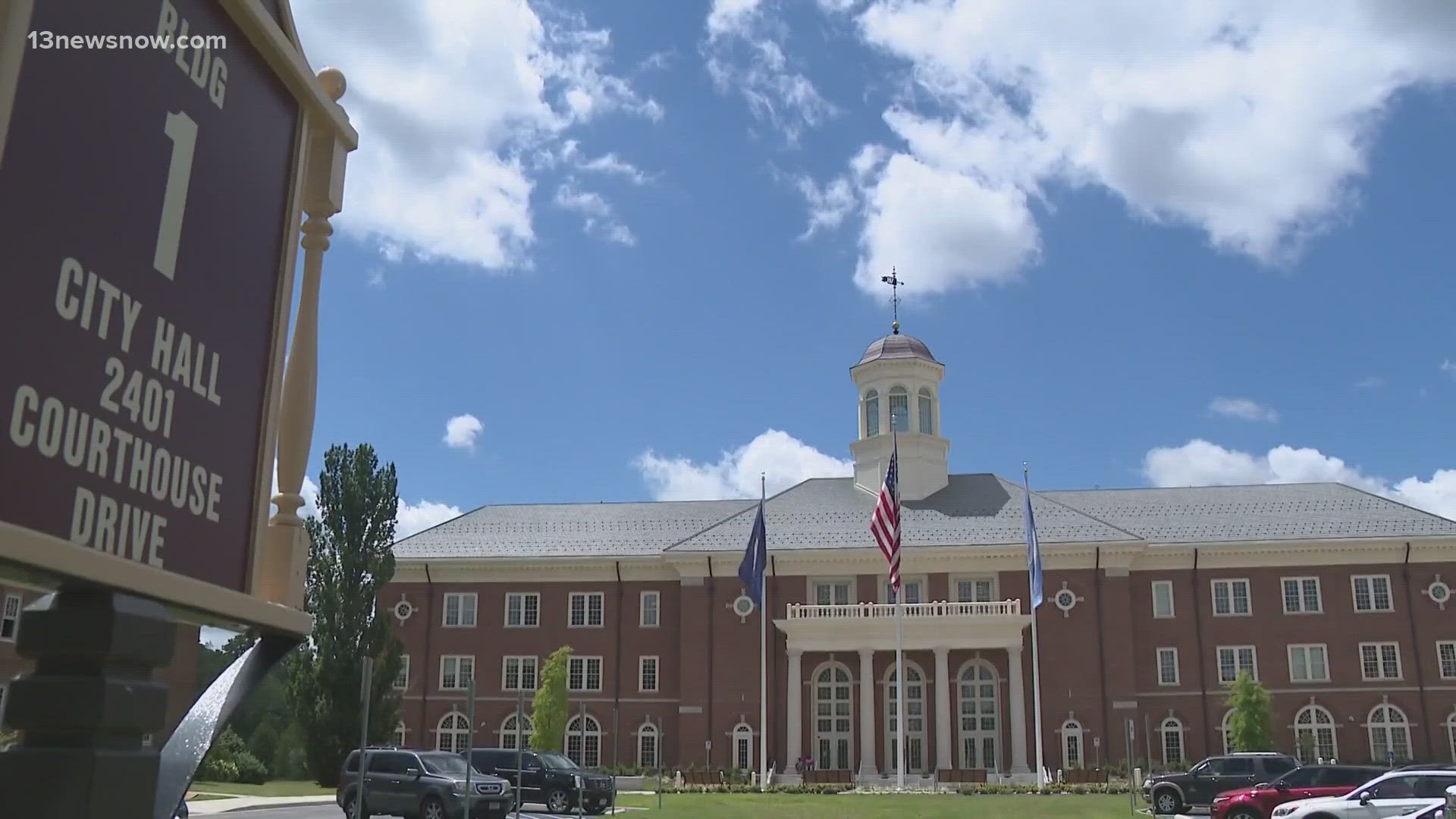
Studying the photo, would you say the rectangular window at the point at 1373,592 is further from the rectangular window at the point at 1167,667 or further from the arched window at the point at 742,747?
the arched window at the point at 742,747

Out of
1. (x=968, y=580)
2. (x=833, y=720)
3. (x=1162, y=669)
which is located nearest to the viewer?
(x=1162, y=669)

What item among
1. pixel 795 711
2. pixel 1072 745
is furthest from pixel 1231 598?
pixel 795 711

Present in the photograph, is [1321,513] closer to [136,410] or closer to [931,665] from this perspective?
[931,665]

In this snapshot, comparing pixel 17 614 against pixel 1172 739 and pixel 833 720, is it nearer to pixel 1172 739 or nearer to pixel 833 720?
pixel 833 720

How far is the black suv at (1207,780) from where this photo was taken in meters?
31.9

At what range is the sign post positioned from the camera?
3035mm

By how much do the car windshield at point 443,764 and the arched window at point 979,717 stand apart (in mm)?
28230

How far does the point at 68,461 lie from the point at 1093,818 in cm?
2991

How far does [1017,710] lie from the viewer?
48.8 metres

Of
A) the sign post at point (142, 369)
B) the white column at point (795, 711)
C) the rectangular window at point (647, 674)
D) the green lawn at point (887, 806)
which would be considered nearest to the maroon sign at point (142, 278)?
the sign post at point (142, 369)

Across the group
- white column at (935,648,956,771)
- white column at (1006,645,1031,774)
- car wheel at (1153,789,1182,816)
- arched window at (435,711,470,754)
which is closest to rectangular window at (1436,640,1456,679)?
white column at (1006,645,1031,774)

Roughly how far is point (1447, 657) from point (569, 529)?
38.8 metres

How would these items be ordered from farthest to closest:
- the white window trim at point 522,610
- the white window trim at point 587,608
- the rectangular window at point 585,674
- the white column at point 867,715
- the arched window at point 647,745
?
the white window trim at point 522,610, the white window trim at point 587,608, the rectangular window at point 585,674, the arched window at point 647,745, the white column at point 867,715

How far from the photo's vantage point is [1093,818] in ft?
96.6
